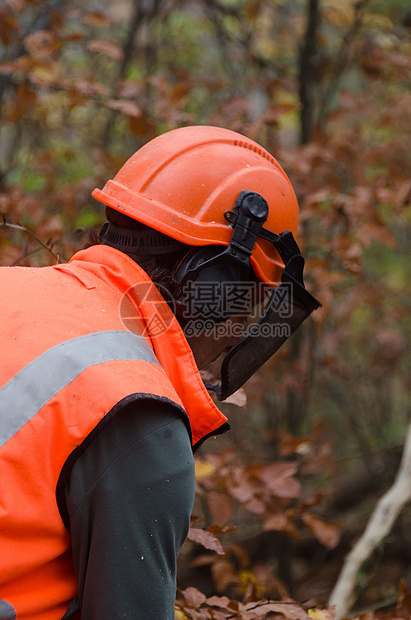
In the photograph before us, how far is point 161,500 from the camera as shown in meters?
1.33

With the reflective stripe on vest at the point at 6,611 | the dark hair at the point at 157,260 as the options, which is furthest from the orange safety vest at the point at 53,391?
the dark hair at the point at 157,260

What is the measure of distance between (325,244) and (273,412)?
1697 mm

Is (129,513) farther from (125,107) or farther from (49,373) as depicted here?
(125,107)

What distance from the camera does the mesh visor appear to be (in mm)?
1912

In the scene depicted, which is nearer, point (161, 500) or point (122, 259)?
point (161, 500)

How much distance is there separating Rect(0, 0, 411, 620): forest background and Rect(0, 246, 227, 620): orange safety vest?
70cm

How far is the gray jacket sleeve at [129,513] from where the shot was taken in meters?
1.28

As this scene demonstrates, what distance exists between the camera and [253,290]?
207cm

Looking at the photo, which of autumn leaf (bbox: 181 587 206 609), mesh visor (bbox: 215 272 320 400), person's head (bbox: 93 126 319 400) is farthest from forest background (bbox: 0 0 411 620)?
person's head (bbox: 93 126 319 400)

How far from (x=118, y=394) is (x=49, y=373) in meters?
0.16

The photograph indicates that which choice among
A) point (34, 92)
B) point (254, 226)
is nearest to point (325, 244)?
point (34, 92)

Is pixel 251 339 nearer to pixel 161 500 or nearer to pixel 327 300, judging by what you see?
pixel 161 500

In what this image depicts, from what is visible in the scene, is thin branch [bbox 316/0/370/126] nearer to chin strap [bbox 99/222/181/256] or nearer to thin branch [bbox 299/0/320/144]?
thin branch [bbox 299/0/320/144]

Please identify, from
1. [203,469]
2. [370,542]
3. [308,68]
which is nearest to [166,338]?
[203,469]
